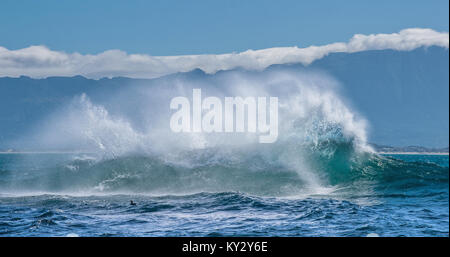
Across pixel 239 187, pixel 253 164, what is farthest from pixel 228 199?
pixel 253 164

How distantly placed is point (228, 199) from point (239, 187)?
513cm

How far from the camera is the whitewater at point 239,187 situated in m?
17.2

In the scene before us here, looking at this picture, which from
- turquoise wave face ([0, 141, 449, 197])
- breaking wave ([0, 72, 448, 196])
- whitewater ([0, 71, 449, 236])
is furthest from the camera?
breaking wave ([0, 72, 448, 196])

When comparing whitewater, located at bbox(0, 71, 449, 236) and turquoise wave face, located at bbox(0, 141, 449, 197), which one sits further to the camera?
turquoise wave face, located at bbox(0, 141, 449, 197)

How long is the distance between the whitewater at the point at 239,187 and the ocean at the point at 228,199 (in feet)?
0.19

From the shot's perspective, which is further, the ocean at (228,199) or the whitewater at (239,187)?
the whitewater at (239,187)

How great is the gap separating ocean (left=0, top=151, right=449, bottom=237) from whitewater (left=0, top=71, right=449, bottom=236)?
57mm

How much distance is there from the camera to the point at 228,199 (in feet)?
76.6

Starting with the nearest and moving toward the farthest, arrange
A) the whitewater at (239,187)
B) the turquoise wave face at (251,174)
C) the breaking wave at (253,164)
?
the whitewater at (239,187), the turquoise wave face at (251,174), the breaking wave at (253,164)

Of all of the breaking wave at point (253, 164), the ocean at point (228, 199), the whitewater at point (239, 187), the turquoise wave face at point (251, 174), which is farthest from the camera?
the breaking wave at point (253, 164)

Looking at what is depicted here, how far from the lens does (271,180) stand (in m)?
29.2

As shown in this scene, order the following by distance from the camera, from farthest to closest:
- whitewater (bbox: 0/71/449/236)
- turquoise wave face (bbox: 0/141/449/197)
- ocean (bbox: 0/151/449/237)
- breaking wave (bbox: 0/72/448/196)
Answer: breaking wave (bbox: 0/72/448/196)
turquoise wave face (bbox: 0/141/449/197)
whitewater (bbox: 0/71/449/236)
ocean (bbox: 0/151/449/237)

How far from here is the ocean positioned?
16.8 meters
